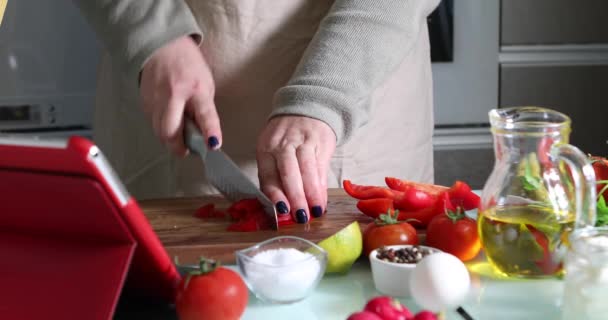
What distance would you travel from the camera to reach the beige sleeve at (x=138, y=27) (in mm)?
1446

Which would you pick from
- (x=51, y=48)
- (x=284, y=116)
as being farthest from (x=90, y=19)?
(x=51, y=48)

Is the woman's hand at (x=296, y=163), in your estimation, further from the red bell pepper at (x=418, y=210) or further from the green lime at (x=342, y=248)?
the green lime at (x=342, y=248)

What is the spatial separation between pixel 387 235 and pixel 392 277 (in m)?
0.12

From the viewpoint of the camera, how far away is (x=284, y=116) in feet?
4.50

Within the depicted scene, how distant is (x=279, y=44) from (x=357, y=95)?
222mm

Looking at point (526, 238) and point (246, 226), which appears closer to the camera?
point (526, 238)

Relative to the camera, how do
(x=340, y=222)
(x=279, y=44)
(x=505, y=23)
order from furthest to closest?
(x=505, y=23)
(x=279, y=44)
(x=340, y=222)

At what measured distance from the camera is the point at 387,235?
3.44 feet

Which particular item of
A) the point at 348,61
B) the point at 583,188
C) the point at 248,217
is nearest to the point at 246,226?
the point at 248,217

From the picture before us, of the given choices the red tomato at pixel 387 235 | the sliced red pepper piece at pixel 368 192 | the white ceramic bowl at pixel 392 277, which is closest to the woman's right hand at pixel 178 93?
the sliced red pepper piece at pixel 368 192

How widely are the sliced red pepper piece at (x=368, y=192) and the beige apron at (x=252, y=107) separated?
0.89 feet

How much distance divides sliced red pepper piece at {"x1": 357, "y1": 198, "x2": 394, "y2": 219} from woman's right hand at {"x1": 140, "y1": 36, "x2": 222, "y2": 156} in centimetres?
24

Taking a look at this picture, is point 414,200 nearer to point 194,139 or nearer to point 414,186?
point 414,186

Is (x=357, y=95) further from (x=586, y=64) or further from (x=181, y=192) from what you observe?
(x=586, y=64)
